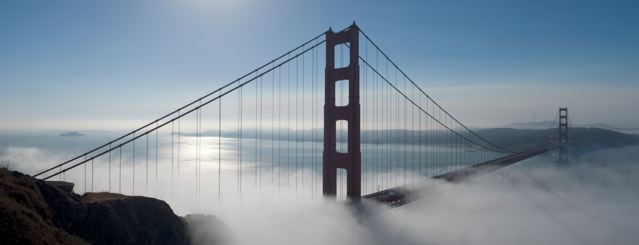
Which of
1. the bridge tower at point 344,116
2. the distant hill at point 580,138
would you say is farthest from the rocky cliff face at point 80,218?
the distant hill at point 580,138

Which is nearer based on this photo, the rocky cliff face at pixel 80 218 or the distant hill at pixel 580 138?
the rocky cliff face at pixel 80 218

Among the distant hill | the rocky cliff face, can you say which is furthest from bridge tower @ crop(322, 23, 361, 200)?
the distant hill

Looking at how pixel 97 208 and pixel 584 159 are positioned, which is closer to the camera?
pixel 97 208

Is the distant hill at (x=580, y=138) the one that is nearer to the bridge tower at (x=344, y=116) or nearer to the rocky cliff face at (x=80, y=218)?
the bridge tower at (x=344, y=116)

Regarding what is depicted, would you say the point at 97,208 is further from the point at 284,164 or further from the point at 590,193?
the point at 284,164

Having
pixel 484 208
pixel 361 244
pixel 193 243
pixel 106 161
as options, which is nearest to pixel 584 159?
pixel 484 208

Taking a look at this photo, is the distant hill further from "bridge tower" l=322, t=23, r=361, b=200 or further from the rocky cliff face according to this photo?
the rocky cliff face
